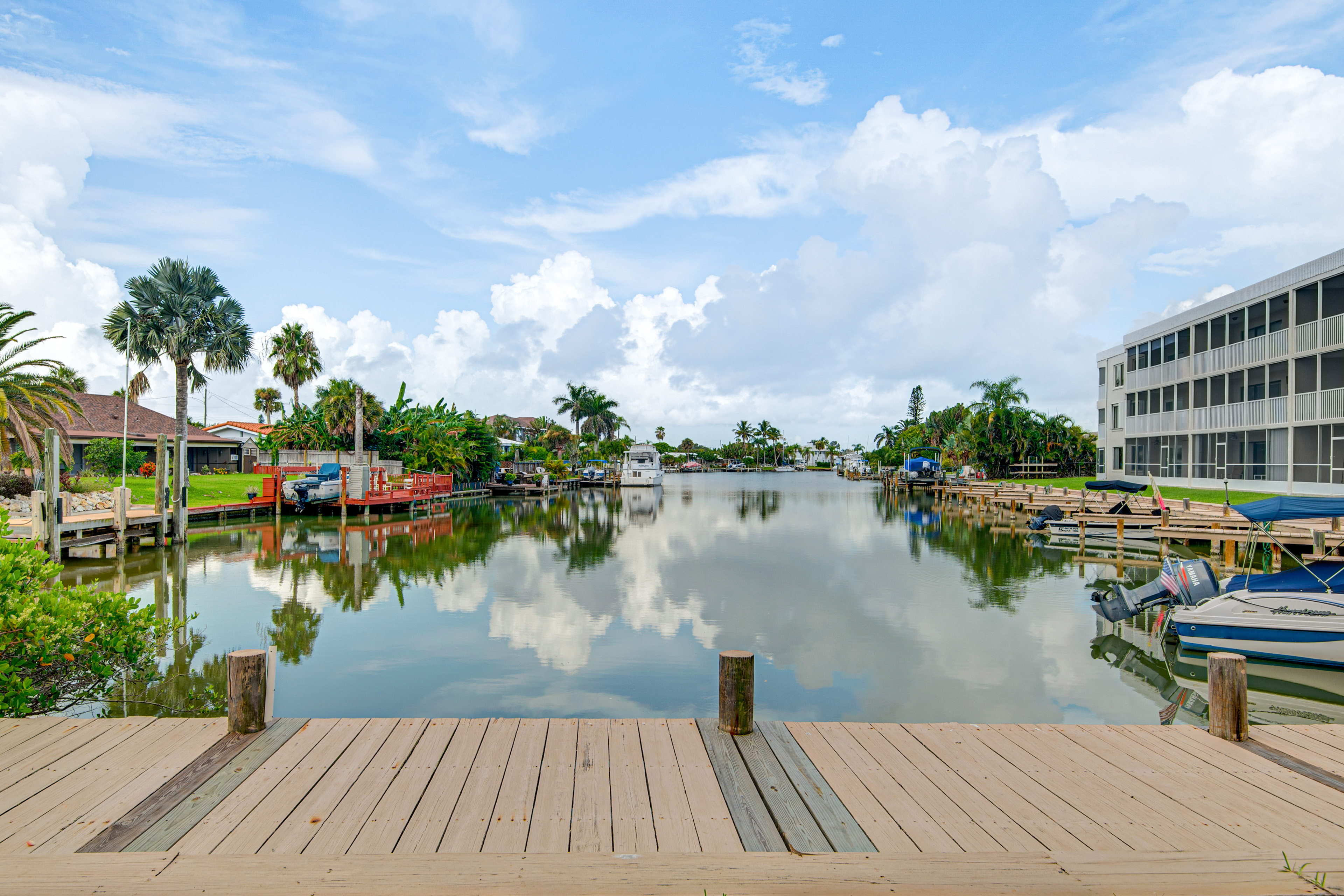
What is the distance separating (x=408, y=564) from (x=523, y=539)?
6.97 meters

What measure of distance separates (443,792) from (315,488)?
34384 millimetres

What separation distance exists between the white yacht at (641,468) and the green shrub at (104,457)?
4319 cm

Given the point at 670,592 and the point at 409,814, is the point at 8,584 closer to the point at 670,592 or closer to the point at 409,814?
the point at 409,814

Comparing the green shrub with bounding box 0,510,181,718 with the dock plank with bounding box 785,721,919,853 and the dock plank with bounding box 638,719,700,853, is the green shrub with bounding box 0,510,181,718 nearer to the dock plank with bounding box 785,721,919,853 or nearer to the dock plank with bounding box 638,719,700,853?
the dock plank with bounding box 638,719,700,853

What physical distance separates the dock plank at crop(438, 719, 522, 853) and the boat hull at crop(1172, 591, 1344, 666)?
11494mm

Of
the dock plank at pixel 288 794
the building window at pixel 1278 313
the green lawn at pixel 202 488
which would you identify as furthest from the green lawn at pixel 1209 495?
the green lawn at pixel 202 488

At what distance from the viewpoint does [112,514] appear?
23.0m

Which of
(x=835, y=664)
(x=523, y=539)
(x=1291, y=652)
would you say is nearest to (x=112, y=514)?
(x=523, y=539)

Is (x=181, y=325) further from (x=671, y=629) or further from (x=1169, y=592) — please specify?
(x=1169, y=592)

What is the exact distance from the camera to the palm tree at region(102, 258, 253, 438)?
2914 centimetres

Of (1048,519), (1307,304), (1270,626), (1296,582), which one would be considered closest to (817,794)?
(1270,626)

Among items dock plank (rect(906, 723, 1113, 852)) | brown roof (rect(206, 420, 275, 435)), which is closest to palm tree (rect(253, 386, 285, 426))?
brown roof (rect(206, 420, 275, 435))

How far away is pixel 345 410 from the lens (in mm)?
45812

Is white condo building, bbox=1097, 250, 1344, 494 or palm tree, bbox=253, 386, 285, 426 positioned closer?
white condo building, bbox=1097, 250, 1344, 494
